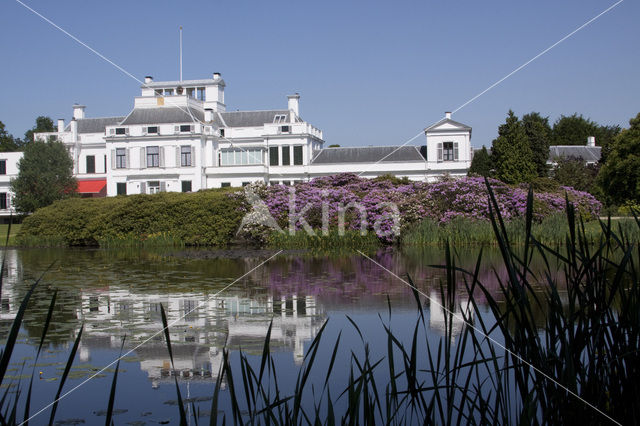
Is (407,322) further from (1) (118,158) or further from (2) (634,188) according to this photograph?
(1) (118,158)

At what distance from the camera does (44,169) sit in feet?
143

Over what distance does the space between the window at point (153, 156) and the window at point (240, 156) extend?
5.10 m

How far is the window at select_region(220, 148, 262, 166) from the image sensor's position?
50.8m

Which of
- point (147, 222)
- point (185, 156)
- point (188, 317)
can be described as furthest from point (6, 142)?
point (188, 317)

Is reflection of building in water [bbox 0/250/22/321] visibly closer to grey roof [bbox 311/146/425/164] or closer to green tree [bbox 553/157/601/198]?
green tree [bbox 553/157/601/198]

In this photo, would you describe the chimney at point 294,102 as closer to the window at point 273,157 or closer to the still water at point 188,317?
the window at point 273,157

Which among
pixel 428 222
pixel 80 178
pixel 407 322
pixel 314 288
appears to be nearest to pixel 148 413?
pixel 407 322

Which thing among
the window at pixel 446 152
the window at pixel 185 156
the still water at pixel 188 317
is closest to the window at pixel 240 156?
the window at pixel 185 156

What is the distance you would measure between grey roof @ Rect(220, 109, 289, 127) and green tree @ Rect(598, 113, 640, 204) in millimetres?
30821

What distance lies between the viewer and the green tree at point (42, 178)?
41.5m

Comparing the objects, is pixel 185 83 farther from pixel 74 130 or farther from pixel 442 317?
pixel 442 317

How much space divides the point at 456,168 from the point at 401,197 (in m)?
28.0

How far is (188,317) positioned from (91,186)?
48.3 metres

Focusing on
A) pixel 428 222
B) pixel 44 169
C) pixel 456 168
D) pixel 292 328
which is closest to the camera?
pixel 292 328
